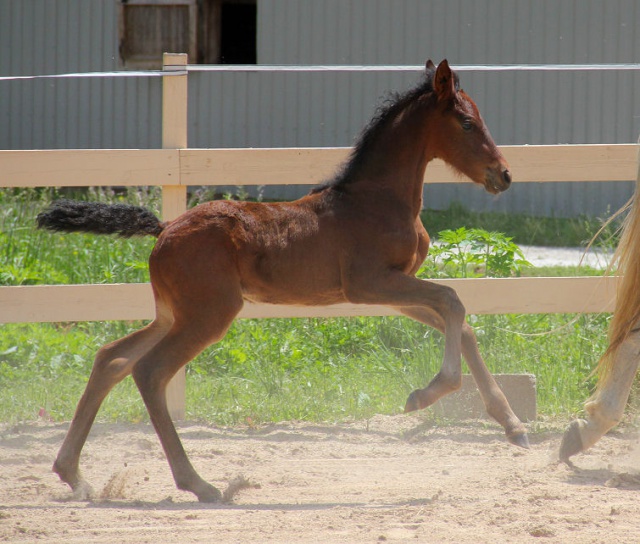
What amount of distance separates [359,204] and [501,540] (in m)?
1.62

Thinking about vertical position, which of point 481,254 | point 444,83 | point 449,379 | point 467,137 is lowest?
point 449,379

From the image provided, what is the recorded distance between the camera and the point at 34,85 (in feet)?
39.2

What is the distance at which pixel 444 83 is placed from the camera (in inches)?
161

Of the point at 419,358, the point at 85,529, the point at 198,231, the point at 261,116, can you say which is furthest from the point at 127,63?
the point at 85,529

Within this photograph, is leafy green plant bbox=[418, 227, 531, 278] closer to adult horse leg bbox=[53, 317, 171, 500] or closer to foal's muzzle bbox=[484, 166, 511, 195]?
foal's muzzle bbox=[484, 166, 511, 195]

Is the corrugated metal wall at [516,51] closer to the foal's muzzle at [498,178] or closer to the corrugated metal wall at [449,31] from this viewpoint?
the corrugated metal wall at [449,31]

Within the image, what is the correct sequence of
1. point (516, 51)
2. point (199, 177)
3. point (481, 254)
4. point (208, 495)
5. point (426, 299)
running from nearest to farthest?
1. point (208, 495)
2. point (426, 299)
3. point (199, 177)
4. point (481, 254)
5. point (516, 51)

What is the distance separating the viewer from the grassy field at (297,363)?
5.55 m

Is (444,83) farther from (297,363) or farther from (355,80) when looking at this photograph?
(355,80)

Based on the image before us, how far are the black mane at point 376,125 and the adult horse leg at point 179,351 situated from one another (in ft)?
2.65

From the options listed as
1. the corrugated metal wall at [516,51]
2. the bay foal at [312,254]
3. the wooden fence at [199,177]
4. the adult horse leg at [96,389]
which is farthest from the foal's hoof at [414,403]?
the corrugated metal wall at [516,51]

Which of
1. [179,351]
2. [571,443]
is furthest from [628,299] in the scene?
[179,351]

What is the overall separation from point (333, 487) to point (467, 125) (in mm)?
1746

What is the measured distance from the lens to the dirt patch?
3295mm
